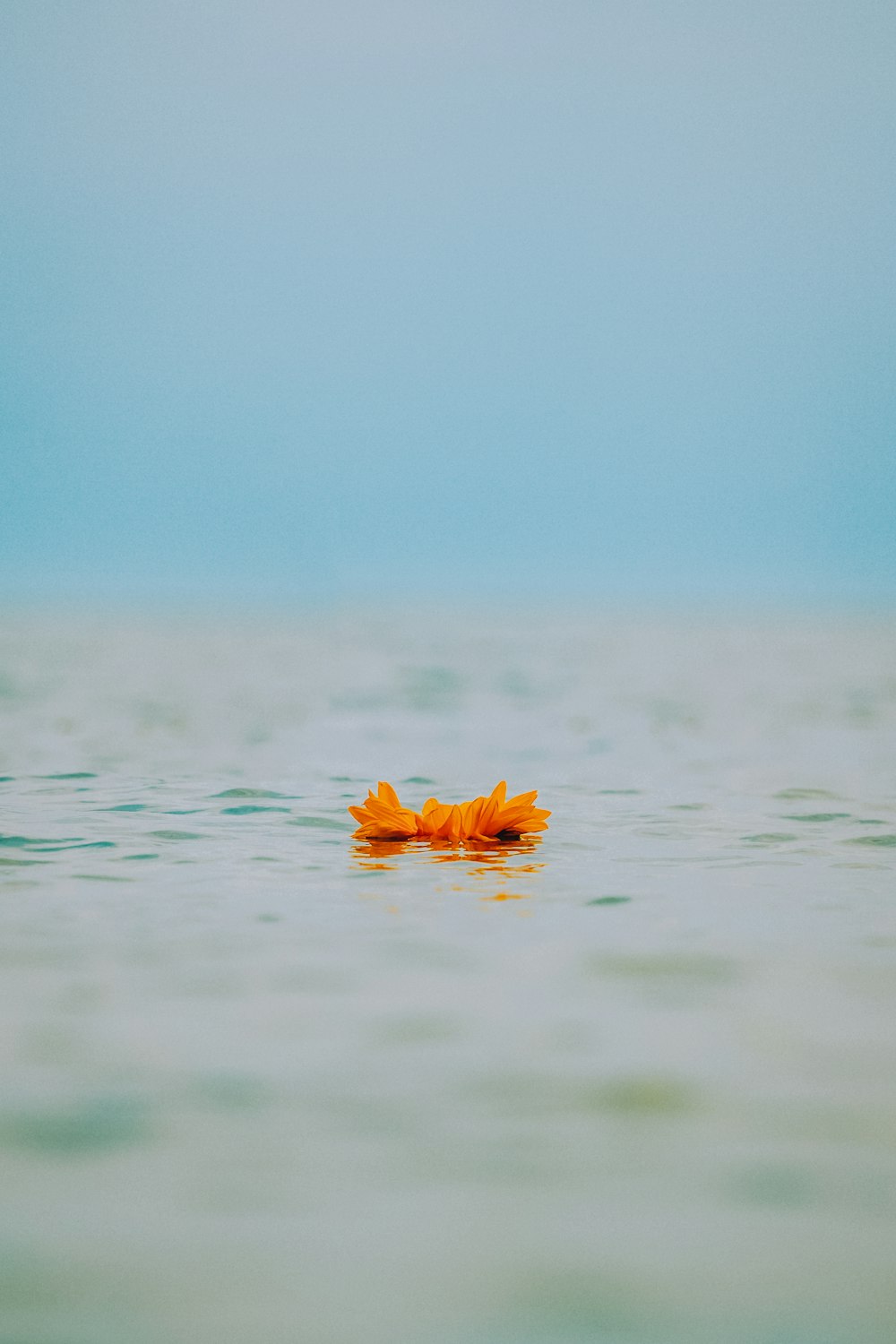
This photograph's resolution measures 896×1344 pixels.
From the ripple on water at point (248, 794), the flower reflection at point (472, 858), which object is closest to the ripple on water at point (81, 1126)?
the flower reflection at point (472, 858)

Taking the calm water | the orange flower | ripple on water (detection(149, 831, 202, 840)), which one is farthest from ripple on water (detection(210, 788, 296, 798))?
the orange flower

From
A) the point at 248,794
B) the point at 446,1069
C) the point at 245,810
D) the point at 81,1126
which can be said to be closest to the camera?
the point at 81,1126

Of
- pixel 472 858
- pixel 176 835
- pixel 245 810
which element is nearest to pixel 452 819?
pixel 472 858

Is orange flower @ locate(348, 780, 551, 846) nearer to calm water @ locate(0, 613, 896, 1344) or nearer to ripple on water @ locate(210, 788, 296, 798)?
calm water @ locate(0, 613, 896, 1344)

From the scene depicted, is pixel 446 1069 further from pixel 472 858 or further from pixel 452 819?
pixel 452 819

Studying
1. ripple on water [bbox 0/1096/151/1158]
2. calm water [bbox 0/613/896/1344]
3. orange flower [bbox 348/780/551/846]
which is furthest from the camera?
orange flower [bbox 348/780/551/846]

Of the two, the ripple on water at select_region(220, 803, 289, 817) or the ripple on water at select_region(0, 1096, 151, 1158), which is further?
the ripple on water at select_region(220, 803, 289, 817)
